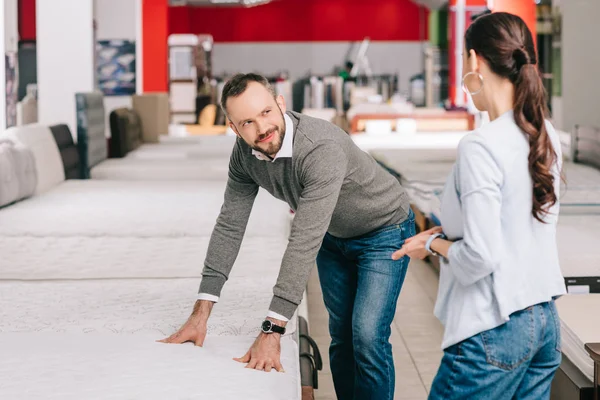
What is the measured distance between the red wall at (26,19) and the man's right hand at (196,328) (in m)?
10.9

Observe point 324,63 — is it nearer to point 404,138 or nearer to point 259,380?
point 404,138

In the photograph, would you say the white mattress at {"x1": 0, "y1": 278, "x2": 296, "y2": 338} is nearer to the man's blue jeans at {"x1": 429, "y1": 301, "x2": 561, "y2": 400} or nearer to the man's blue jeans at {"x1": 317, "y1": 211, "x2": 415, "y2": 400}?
the man's blue jeans at {"x1": 317, "y1": 211, "x2": 415, "y2": 400}

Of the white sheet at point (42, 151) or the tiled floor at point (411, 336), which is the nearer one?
the tiled floor at point (411, 336)

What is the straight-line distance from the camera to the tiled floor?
10.4 feet

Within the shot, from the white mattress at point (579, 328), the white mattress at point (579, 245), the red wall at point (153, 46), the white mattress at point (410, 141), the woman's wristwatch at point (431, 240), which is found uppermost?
the red wall at point (153, 46)

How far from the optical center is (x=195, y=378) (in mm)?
1992

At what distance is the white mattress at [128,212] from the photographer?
13.5 feet

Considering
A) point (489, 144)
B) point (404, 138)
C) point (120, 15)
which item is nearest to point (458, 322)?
point (489, 144)

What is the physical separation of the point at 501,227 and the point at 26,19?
11963mm

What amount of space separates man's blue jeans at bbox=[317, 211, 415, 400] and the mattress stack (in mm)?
161

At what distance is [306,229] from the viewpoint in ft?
6.48

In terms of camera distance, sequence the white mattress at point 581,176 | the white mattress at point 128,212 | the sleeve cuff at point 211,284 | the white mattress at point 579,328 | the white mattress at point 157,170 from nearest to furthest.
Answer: the sleeve cuff at point 211,284 < the white mattress at point 579,328 < the white mattress at point 128,212 < the white mattress at point 581,176 < the white mattress at point 157,170

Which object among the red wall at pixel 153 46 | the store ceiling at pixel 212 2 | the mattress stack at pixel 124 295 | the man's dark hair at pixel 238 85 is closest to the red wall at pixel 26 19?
the red wall at pixel 153 46

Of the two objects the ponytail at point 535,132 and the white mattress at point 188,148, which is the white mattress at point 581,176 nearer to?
the white mattress at point 188,148
